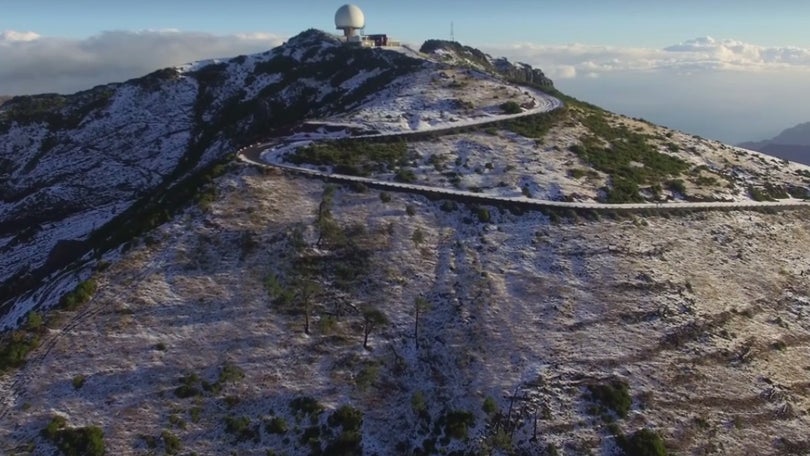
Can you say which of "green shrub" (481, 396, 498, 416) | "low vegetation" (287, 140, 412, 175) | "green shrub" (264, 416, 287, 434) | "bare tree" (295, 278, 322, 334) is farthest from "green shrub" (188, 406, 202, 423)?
"low vegetation" (287, 140, 412, 175)

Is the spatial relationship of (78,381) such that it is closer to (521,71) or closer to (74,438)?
(74,438)

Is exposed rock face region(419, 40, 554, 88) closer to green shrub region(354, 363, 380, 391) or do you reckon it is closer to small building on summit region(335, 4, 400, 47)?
small building on summit region(335, 4, 400, 47)

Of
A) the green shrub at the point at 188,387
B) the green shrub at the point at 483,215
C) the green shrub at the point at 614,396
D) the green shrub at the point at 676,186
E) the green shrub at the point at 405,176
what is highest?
the green shrub at the point at 405,176

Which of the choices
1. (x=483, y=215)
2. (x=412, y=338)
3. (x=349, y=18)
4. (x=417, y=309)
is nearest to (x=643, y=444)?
(x=412, y=338)

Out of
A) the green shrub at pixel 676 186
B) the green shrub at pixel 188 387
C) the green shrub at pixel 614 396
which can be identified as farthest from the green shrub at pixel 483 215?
the green shrub at pixel 188 387

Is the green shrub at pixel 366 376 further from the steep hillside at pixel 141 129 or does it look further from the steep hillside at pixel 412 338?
the steep hillside at pixel 141 129
